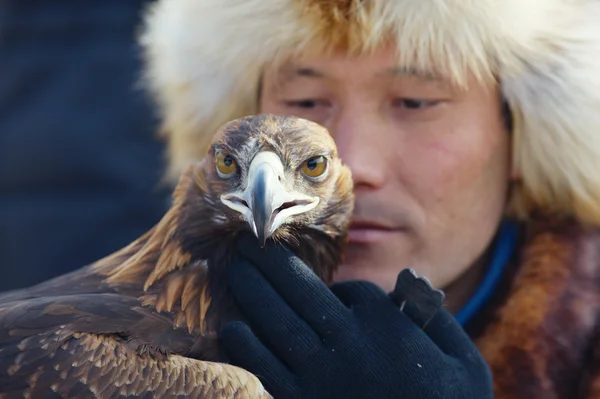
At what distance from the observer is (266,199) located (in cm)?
212

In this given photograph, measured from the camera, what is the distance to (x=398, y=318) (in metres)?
2.24

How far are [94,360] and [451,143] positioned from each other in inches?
49.5

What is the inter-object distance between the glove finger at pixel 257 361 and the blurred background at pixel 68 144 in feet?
7.88

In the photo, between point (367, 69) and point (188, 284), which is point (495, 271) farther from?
point (188, 284)

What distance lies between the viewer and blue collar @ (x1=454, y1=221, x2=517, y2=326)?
2850mm

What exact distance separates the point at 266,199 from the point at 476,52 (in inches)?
33.2

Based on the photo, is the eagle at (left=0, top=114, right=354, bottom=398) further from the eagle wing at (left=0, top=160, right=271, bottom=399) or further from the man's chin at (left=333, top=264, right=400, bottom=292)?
the man's chin at (left=333, top=264, right=400, bottom=292)

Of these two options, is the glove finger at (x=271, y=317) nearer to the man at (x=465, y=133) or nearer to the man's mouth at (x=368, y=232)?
the man at (x=465, y=133)

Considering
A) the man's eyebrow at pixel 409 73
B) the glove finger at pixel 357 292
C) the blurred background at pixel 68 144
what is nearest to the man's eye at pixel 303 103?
the man's eyebrow at pixel 409 73

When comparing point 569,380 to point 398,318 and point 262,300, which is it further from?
point 262,300

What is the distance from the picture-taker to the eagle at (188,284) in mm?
1974

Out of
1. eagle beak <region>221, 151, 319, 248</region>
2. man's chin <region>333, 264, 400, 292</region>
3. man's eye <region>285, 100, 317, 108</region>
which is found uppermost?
man's eye <region>285, 100, 317, 108</region>

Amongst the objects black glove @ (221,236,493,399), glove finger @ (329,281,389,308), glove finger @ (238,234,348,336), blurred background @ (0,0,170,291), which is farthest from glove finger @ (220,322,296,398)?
blurred background @ (0,0,170,291)

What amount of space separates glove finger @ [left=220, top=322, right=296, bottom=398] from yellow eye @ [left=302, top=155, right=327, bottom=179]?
1.50 ft
